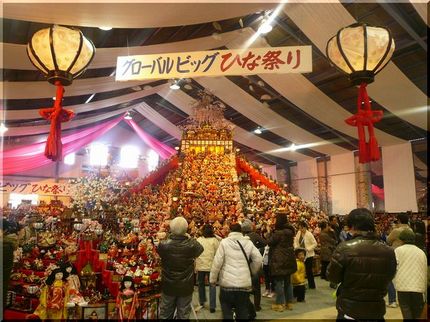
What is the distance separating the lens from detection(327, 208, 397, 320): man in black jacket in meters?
2.15

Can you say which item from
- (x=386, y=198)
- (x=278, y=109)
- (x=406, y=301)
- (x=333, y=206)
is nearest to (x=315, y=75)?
(x=278, y=109)

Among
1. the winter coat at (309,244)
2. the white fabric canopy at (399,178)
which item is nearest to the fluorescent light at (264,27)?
the winter coat at (309,244)

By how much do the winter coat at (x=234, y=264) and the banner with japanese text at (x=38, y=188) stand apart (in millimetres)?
11125

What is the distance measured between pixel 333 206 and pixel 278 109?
15.2 feet

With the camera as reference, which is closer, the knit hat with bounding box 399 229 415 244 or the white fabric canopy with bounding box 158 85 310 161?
the knit hat with bounding box 399 229 415 244

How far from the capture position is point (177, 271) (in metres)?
3.14

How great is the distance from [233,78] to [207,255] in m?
6.45

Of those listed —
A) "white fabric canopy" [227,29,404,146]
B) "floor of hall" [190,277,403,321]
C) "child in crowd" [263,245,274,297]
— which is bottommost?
"floor of hall" [190,277,403,321]

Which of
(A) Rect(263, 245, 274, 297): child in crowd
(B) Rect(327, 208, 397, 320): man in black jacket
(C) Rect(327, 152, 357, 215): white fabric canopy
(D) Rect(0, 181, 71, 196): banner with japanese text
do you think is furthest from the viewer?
(D) Rect(0, 181, 71, 196): banner with japanese text

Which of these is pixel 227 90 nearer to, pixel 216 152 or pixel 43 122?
pixel 216 152

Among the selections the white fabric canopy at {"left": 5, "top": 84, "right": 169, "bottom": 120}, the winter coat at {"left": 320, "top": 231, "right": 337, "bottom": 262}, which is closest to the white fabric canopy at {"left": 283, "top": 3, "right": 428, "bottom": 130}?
the winter coat at {"left": 320, "top": 231, "right": 337, "bottom": 262}

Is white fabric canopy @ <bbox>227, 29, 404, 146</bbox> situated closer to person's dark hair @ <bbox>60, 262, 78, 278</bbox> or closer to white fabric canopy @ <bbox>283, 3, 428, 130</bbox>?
white fabric canopy @ <bbox>283, 3, 428, 130</bbox>

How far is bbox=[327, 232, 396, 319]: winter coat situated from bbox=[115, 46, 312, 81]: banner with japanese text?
6.53ft

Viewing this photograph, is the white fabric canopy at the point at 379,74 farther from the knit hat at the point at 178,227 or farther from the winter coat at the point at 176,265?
the winter coat at the point at 176,265
